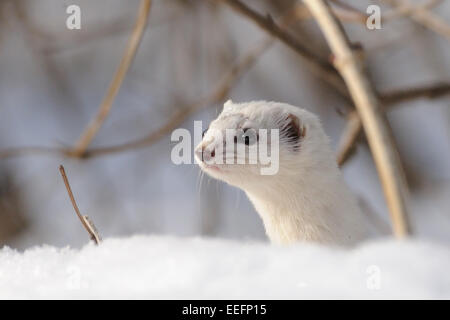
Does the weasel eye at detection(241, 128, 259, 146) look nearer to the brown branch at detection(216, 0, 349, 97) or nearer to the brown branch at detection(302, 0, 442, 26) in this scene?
the brown branch at detection(216, 0, 349, 97)

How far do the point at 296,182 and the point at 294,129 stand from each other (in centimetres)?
15

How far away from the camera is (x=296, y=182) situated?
1631 mm

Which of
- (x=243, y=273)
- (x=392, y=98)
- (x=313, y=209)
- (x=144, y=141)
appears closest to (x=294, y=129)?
(x=313, y=209)

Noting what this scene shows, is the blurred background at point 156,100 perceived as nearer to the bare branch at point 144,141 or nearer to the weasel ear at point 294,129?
the bare branch at point 144,141

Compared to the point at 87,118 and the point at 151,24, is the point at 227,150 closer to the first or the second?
the point at 151,24

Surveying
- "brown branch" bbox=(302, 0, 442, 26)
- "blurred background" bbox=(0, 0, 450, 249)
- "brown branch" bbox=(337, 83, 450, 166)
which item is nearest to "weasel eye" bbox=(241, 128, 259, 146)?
"brown branch" bbox=(337, 83, 450, 166)

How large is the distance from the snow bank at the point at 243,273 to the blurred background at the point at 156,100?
2355 millimetres

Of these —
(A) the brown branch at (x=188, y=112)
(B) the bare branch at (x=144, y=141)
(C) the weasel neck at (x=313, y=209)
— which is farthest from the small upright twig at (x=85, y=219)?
(A) the brown branch at (x=188, y=112)

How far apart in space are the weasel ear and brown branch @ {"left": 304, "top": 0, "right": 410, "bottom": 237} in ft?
2.27

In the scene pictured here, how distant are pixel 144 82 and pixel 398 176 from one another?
3809 millimetres

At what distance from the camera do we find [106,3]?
4.54 meters

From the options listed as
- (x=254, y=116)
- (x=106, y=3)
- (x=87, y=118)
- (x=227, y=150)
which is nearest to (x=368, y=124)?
(x=227, y=150)

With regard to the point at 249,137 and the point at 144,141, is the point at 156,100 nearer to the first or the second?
the point at 144,141

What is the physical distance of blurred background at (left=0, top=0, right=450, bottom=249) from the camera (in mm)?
3514
